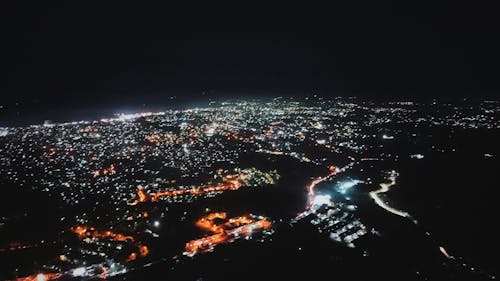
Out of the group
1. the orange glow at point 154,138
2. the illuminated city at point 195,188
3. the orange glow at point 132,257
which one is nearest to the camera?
the orange glow at point 132,257

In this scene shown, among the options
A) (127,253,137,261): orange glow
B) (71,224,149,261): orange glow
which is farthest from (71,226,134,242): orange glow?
(127,253,137,261): orange glow

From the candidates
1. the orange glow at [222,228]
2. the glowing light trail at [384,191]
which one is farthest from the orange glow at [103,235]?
the glowing light trail at [384,191]

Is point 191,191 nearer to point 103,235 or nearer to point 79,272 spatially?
point 103,235

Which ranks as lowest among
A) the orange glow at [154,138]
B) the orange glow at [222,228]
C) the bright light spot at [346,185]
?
the bright light spot at [346,185]

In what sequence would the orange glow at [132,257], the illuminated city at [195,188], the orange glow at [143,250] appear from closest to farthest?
the orange glow at [132,257]
the orange glow at [143,250]
the illuminated city at [195,188]

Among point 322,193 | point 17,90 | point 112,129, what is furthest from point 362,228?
point 17,90

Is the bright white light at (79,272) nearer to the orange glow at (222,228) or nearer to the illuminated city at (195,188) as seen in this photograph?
the illuminated city at (195,188)

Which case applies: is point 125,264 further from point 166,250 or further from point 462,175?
point 462,175

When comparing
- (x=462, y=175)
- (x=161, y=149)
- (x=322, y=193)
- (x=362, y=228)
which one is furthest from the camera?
(x=161, y=149)
